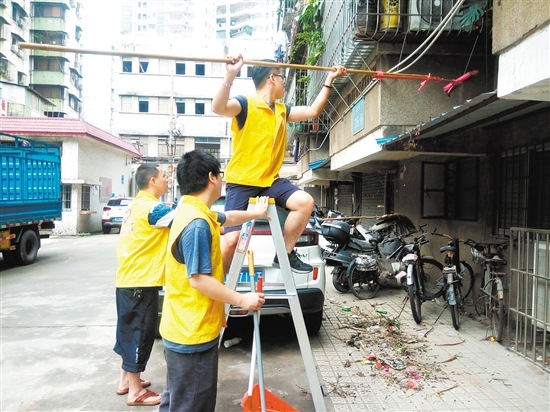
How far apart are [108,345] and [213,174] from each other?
320 centimetres

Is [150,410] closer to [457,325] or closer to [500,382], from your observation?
[500,382]

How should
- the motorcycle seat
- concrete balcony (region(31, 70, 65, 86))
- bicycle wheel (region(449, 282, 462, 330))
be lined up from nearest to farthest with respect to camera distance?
bicycle wheel (region(449, 282, 462, 330)) < the motorcycle seat < concrete balcony (region(31, 70, 65, 86))

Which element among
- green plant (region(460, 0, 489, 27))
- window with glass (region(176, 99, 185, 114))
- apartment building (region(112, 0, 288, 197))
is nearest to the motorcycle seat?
green plant (region(460, 0, 489, 27))

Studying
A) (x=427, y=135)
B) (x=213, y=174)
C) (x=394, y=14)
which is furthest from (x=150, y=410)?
(x=394, y=14)

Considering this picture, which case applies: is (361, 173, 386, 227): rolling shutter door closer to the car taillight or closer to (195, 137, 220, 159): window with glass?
the car taillight

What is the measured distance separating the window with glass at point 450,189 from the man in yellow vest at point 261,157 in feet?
14.1

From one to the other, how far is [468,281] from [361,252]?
1.70 m

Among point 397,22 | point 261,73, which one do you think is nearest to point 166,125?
point 397,22

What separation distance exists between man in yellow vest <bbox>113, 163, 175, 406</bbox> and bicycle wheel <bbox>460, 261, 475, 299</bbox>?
429 centimetres

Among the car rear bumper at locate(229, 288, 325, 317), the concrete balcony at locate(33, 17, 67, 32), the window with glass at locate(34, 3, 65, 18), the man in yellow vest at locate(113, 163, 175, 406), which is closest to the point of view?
the man in yellow vest at locate(113, 163, 175, 406)

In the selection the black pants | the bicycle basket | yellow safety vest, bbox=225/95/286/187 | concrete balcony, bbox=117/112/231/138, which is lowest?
the black pants

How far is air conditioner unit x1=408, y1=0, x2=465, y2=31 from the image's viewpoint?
561 centimetres

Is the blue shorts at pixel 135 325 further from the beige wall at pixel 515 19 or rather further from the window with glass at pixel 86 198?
the window with glass at pixel 86 198

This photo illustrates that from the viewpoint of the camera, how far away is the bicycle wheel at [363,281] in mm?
6441
